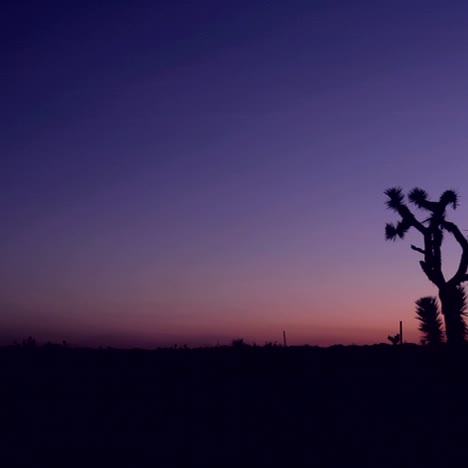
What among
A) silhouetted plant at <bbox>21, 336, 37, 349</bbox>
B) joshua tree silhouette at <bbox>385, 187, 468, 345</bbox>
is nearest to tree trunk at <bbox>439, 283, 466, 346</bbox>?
joshua tree silhouette at <bbox>385, 187, 468, 345</bbox>

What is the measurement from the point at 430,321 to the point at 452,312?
103 centimetres

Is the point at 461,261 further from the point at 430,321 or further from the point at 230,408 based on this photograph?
the point at 230,408

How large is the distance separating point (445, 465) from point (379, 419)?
2693mm

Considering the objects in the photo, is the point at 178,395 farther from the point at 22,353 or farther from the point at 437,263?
the point at 437,263

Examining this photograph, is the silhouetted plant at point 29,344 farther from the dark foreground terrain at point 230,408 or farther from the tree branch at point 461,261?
the tree branch at point 461,261

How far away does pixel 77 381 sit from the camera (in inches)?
634

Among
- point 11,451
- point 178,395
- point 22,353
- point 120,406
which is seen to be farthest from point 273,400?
point 22,353

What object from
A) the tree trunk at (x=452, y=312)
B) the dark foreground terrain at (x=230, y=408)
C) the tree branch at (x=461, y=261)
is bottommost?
the dark foreground terrain at (x=230, y=408)

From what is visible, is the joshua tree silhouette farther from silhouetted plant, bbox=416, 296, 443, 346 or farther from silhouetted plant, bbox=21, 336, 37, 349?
silhouetted plant, bbox=21, 336, 37, 349

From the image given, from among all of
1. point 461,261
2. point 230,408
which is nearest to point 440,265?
point 461,261

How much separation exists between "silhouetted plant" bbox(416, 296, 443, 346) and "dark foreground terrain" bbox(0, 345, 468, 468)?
1540mm

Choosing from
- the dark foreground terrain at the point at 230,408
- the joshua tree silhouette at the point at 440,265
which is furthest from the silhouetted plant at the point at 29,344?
the joshua tree silhouette at the point at 440,265

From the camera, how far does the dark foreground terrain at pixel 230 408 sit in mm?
12133

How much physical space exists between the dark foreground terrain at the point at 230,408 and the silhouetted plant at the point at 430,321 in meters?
1.54
